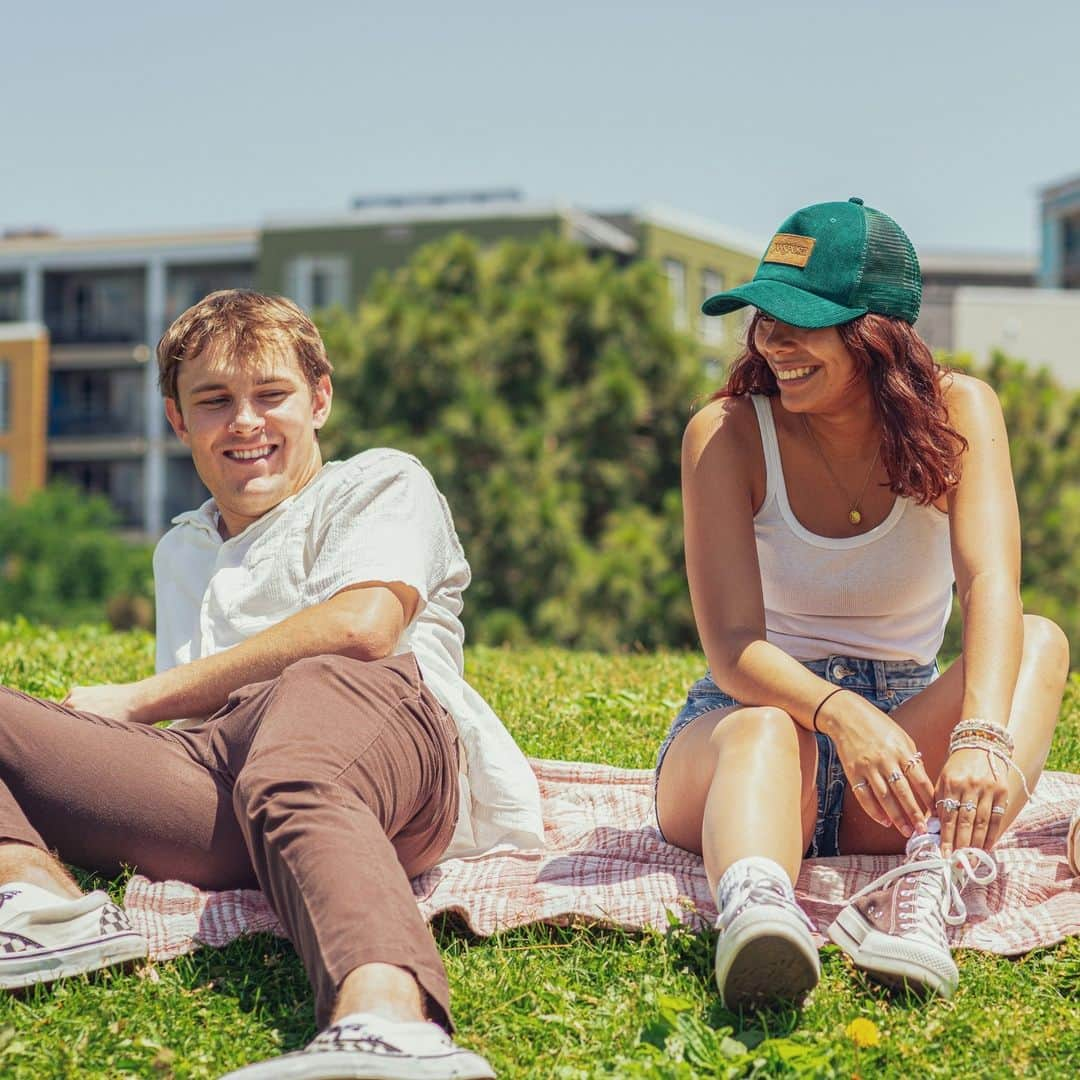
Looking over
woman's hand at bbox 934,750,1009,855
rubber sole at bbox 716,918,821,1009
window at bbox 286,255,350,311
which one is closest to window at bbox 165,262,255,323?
window at bbox 286,255,350,311

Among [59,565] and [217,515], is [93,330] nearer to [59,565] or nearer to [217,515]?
[59,565]

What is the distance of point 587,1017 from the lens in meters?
2.77

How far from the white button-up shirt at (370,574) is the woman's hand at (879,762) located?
2.70 ft

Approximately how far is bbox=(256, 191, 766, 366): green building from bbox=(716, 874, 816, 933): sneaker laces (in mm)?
40841

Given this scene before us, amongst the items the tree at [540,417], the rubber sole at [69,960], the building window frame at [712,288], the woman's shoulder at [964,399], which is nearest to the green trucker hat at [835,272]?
the woman's shoulder at [964,399]

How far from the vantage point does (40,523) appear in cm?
4428

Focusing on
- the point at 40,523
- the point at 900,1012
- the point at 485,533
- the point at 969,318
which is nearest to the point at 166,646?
the point at 900,1012

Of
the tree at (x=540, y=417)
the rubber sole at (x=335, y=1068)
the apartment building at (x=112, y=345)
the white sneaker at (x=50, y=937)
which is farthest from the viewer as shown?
the apartment building at (x=112, y=345)

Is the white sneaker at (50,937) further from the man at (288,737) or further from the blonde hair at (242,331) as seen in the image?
the blonde hair at (242,331)

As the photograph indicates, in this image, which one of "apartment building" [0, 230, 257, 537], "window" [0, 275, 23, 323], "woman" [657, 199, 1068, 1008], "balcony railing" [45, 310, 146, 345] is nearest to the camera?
"woman" [657, 199, 1068, 1008]

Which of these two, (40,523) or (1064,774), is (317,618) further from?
(40,523)

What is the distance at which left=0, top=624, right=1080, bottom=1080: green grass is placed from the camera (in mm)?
2564

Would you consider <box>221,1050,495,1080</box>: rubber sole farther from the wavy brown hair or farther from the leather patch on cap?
the leather patch on cap

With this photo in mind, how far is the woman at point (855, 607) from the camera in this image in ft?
9.84
